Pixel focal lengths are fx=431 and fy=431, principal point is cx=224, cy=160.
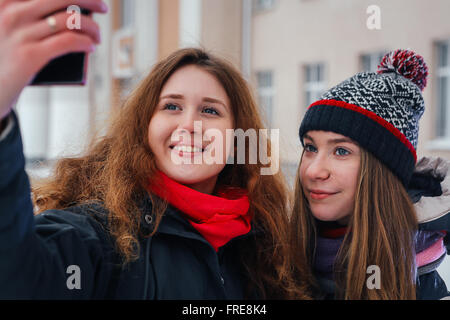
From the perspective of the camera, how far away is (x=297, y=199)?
1.22 meters

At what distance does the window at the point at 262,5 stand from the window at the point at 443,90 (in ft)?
4.24

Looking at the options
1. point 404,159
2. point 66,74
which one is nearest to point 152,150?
point 66,74

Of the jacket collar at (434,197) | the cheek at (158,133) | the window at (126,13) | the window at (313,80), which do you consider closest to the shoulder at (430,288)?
the jacket collar at (434,197)

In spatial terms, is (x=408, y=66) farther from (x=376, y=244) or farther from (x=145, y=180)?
(x=145, y=180)

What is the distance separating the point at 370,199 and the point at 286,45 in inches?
80.4

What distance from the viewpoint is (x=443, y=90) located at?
2.13 metres

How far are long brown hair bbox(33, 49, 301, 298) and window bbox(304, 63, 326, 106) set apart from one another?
5.49 feet

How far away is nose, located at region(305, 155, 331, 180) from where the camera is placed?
1076mm

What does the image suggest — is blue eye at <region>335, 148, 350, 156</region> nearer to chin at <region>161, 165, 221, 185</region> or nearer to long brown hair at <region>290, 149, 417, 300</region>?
long brown hair at <region>290, 149, 417, 300</region>

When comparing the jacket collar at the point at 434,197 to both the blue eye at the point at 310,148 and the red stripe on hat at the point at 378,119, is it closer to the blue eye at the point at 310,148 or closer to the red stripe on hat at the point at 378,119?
the red stripe on hat at the point at 378,119

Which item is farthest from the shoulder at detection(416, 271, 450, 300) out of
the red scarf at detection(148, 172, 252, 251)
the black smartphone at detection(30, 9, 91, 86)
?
the black smartphone at detection(30, 9, 91, 86)

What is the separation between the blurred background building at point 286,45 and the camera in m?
1.39

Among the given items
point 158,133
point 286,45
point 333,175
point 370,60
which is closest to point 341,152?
point 333,175
